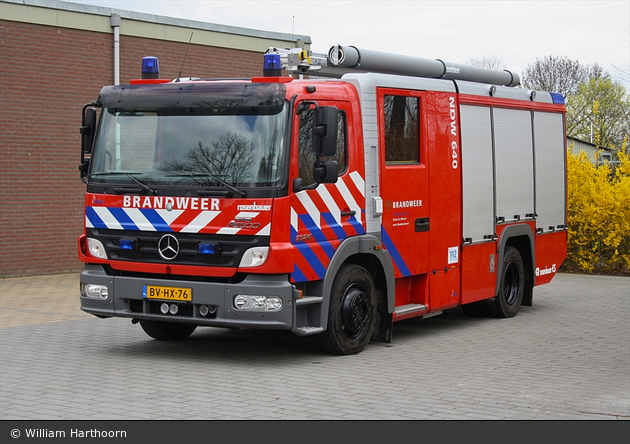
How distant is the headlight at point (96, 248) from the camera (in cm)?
912

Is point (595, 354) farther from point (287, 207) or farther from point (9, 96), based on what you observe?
point (9, 96)

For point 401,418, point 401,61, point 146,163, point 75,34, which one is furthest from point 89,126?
point 75,34

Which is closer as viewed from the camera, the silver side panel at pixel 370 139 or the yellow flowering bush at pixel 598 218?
the silver side panel at pixel 370 139

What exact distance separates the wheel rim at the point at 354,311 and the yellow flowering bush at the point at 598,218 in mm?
9431

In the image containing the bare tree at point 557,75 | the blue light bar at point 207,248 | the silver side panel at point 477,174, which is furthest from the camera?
the bare tree at point 557,75

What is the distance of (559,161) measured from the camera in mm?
13461

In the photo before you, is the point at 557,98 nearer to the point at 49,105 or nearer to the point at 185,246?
the point at 185,246

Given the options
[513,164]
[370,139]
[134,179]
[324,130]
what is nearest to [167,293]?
[134,179]

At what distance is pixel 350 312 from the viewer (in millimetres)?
9156

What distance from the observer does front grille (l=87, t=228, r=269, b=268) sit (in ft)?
27.6

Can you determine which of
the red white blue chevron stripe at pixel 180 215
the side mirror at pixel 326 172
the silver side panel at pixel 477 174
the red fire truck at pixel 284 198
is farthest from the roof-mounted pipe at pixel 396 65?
the red white blue chevron stripe at pixel 180 215

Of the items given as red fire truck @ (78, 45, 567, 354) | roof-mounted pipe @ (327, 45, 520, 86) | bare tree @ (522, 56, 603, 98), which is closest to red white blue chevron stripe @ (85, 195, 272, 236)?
red fire truck @ (78, 45, 567, 354)

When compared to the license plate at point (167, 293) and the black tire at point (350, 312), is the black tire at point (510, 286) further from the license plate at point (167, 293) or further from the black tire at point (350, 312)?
the license plate at point (167, 293)
